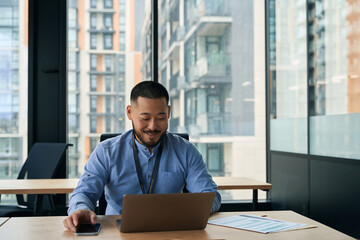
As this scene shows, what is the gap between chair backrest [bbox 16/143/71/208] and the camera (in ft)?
12.5

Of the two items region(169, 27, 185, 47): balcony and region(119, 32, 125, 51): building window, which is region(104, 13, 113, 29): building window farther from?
region(169, 27, 185, 47): balcony

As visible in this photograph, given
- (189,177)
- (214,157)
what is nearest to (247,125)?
(214,157)

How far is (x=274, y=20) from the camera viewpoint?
5180mm

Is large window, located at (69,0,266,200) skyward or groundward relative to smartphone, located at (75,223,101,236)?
skyward

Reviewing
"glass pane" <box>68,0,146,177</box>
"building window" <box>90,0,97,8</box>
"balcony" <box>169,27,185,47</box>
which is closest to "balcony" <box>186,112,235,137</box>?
"glass pane" <box>68,0,146,177</box>

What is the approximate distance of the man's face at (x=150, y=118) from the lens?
210 cm

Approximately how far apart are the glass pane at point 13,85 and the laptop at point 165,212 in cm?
348

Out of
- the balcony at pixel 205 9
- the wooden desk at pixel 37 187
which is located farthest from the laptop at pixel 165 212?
the balcony at pixel 205 9

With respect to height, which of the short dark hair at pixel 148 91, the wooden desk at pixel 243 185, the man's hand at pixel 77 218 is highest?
the short dark hair at pixel 148 91

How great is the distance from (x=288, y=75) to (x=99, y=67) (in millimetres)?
2034

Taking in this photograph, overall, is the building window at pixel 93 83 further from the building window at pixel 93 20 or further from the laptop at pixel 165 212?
the laptop at pixel 165 212

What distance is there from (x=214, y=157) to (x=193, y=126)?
1.38 ft

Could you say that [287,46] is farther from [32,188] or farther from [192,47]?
[32,188]

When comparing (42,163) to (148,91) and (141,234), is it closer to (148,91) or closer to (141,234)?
(148,91)
